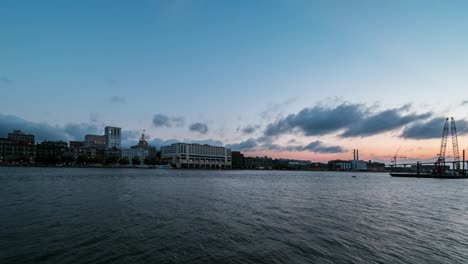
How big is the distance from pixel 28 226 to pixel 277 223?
18056 mm

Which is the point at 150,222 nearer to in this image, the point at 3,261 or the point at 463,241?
the point at 3,261

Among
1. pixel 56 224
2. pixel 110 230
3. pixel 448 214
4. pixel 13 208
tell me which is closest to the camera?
pixel 110 230

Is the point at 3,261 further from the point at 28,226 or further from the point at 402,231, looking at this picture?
the point at 402,231

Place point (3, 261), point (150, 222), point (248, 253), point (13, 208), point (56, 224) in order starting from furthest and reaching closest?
point (13, 208)
point (150, 222)
point (56, 224)
point (248, 253)
point (3, 261)

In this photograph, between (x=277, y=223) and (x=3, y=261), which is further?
(x=277, y=223)

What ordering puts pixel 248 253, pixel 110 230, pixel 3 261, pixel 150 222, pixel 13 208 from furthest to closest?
pixel 13 208, pixel 150 222, pixel 110 230, pixel 248 253, pixel 3 261

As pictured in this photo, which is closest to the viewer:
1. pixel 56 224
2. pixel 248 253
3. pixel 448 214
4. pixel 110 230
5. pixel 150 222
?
pixel 248 253

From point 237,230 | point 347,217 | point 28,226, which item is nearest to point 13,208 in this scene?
point 28,226

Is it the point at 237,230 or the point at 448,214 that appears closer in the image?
the point at 237,230

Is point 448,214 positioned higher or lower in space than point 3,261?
lower

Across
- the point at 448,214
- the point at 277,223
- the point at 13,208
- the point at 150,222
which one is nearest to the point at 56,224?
the point at 150,222

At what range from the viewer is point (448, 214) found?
1199 inches

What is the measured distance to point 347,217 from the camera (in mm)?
26578

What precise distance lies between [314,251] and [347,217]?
12581 millimetres
